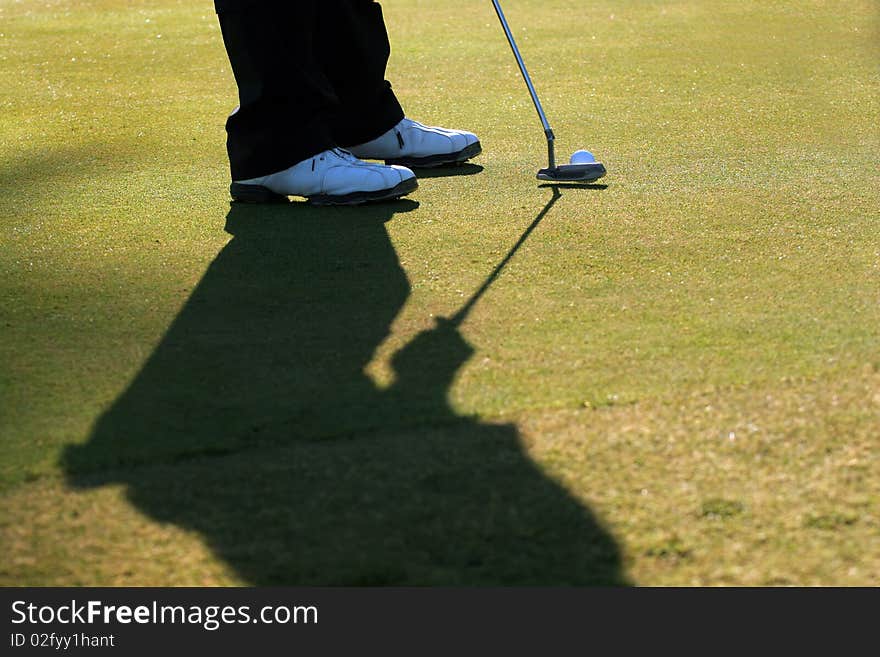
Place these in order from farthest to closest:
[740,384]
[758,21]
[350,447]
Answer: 1. [758,21]
2. [740,384]
3. [350,447]

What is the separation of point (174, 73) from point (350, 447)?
2.86m

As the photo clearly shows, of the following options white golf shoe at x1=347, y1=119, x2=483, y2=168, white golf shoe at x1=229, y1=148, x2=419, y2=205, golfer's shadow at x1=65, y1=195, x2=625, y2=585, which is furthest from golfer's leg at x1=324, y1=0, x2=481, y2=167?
golfer's shadow at x1=65, y1=195, x2=625, y2=585

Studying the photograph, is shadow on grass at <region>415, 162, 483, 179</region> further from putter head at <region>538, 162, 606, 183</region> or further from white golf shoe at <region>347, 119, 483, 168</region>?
putter head at <region>538, 162, 606, 183</region>

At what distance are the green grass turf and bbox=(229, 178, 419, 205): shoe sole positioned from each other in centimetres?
5

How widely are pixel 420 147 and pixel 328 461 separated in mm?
1589

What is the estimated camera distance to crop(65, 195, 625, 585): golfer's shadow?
1204 millimetres

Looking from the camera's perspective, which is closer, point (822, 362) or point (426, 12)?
point (822, 362)

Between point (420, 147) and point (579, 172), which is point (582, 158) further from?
point (420, 147)

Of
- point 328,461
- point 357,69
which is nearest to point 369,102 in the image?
point 357,69

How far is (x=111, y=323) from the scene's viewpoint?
1.83 m

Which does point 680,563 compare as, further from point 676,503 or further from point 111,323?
point 111,323

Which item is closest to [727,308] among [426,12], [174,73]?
[174,73]

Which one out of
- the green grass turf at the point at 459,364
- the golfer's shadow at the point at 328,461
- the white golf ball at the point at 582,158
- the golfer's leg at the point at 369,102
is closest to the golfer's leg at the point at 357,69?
the golfer's leg at the point at 369,102

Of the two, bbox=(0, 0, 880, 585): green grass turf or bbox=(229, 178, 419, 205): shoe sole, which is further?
bbox=(229, 178, 419, 205): shoe sole
